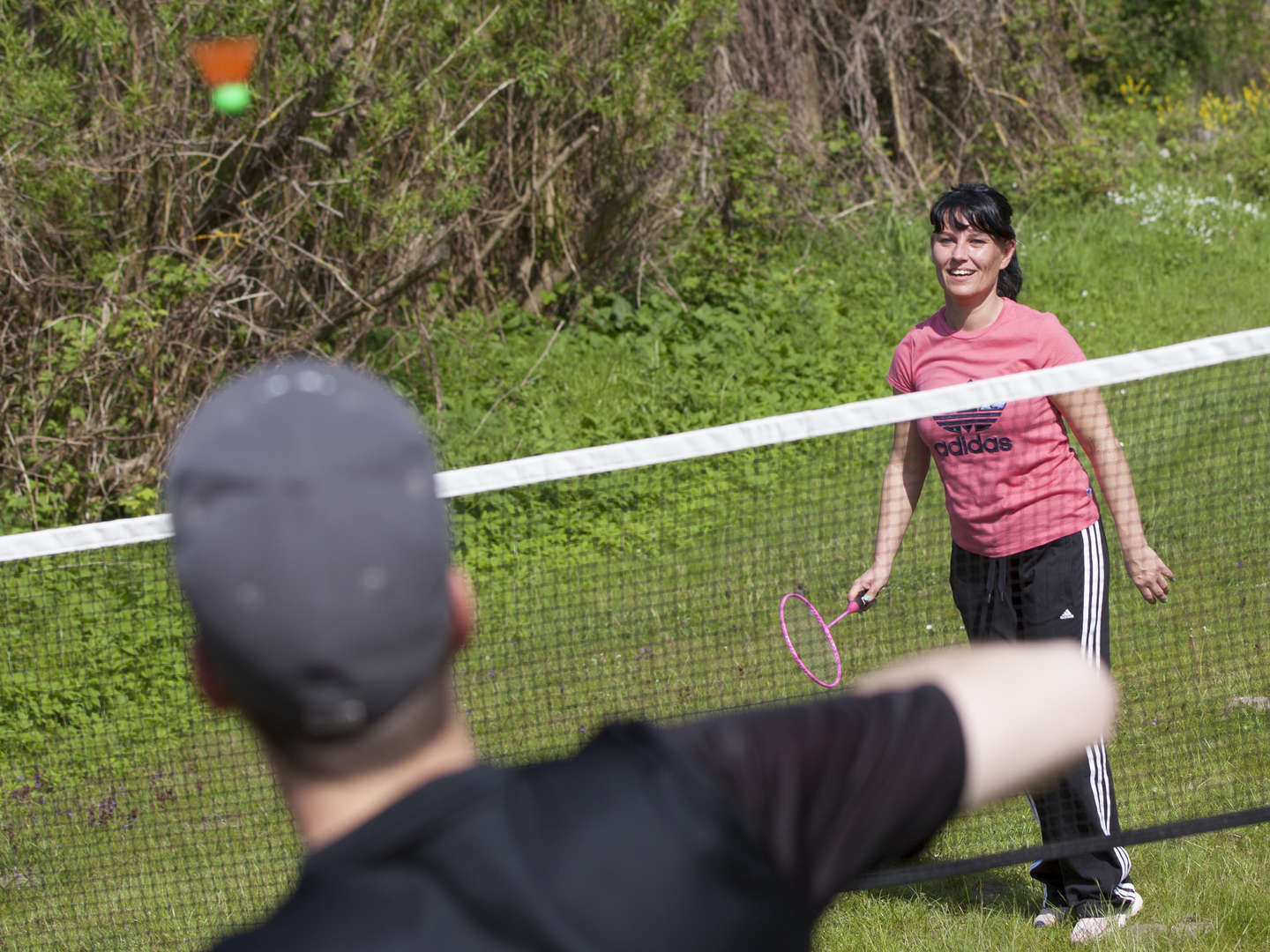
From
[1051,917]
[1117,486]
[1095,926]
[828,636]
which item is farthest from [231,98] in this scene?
[1095,926]

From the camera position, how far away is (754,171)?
11.5 metres

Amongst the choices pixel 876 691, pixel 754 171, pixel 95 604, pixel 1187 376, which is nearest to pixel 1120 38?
pixel 754 171

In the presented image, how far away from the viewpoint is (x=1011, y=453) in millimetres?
3773

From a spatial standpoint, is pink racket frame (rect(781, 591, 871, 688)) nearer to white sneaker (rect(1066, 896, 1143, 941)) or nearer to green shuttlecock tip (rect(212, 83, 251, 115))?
white sneaker (rect(1066, 896, 1143, 941))

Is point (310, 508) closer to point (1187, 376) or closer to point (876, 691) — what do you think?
point (876, 691)

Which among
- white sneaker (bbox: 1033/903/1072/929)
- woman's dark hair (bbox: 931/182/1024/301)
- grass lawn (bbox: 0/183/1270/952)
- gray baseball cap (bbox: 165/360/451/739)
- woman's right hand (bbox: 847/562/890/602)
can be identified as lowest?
white sneaker (bbox: 1033/903/1072/929)

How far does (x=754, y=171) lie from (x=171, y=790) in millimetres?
7786

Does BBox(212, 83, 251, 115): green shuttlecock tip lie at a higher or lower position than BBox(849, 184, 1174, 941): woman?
higher

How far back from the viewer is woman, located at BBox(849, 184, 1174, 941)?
3.75 meters

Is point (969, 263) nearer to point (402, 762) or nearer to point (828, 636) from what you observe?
point (828, 636)

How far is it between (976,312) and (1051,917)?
6.28ft

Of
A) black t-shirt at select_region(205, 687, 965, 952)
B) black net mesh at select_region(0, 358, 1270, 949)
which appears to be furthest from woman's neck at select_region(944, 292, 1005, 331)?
black t-shirt at select_region(205, 687, 965, 952)

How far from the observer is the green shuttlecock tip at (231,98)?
8.08 metres

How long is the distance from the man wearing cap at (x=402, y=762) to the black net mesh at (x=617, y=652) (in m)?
3.02
